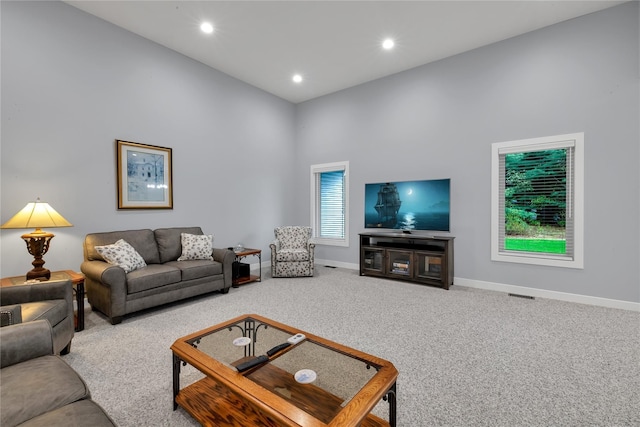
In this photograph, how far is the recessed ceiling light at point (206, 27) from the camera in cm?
369

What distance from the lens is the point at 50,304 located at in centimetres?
217

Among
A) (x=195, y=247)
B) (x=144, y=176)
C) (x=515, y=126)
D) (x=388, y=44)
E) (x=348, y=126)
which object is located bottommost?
(x=195, y=247)

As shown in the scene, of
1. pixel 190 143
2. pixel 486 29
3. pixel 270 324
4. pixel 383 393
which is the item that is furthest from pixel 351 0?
pixel 383 393

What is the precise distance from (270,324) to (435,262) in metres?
3.09

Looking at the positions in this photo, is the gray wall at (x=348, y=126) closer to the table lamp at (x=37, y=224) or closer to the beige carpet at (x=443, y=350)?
the table lamp at (x=37, y=224)

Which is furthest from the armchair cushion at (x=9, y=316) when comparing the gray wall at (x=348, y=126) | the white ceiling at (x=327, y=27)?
the white ceiling at (x=327, y=27)

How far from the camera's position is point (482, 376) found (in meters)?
2.02

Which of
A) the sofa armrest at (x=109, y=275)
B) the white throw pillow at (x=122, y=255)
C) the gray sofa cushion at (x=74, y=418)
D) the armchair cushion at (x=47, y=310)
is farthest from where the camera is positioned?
the white throw pillow at (x=122, y=255)

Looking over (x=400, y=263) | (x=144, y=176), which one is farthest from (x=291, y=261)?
(x=144, y=176)

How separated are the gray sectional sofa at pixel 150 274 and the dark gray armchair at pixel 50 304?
1.77 feet

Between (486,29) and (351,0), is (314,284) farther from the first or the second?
(486,29)

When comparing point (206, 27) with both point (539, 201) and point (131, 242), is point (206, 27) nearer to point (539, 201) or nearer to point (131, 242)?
point (131, 242)

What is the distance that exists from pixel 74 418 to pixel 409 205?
4.52 meters

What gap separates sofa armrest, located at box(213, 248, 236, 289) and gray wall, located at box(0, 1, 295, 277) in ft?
2.97
